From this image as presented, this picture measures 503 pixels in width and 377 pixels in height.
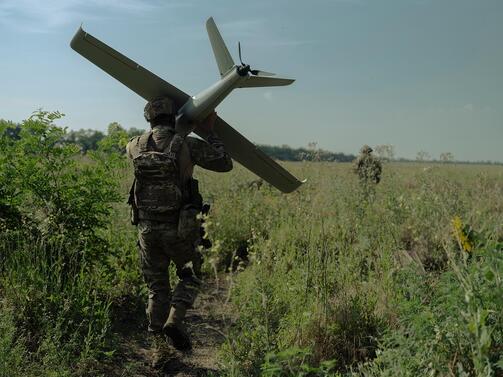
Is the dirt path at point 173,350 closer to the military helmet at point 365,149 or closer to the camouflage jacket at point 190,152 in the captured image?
the camouflage jacket at point 190,152

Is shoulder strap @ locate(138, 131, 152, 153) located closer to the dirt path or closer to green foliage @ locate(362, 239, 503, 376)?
the dirt path

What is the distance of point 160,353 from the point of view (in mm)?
4164

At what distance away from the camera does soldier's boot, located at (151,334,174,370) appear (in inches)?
163

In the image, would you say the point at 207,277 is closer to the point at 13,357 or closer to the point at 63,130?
the point at 63,130

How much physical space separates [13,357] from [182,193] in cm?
185

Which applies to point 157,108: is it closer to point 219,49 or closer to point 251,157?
point 219,49

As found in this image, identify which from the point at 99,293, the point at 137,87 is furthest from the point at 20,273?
the point at 137,87

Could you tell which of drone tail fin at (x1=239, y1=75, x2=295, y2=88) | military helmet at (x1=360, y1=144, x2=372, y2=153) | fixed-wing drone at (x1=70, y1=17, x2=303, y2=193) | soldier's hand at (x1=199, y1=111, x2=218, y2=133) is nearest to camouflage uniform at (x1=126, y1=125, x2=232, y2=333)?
soldier's hand at (x1=199, y1=111, x2=218, y2=133)

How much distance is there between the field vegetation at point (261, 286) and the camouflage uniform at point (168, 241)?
0.41 meters

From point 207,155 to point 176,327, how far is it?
1562 mm

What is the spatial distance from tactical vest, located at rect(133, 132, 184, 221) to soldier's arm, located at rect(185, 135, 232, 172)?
0.14 metres

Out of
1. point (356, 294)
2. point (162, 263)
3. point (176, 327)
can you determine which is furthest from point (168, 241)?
point (356, 294)

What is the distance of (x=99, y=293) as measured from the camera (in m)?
4.84

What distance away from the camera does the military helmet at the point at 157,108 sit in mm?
4399
